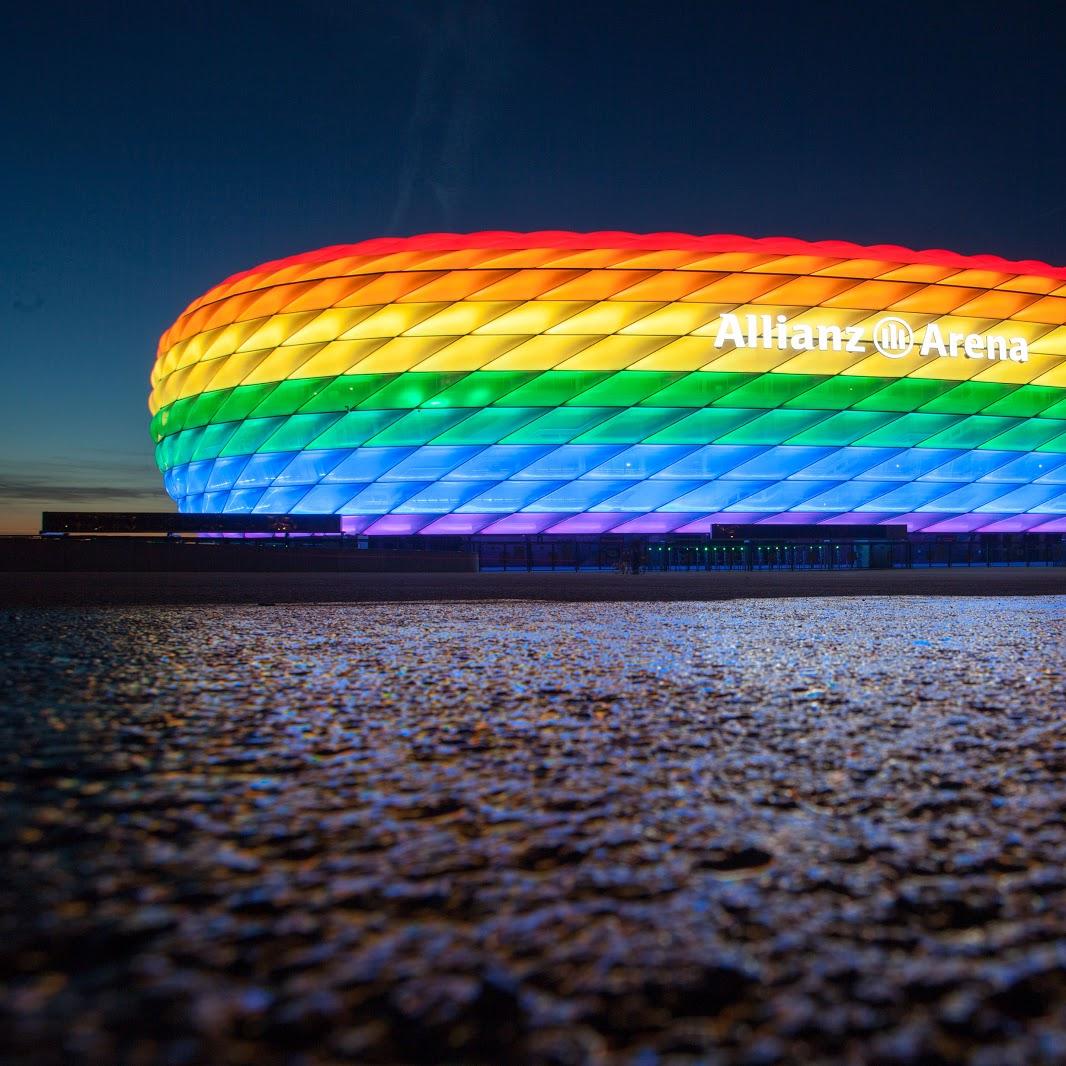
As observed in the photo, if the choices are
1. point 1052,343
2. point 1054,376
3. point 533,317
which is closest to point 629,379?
point 533,317

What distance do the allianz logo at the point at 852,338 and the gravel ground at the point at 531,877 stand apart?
21.5 metres

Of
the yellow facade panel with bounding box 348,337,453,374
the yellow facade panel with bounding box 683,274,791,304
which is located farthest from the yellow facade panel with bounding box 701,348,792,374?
the yellow facade panel with bounding box 348,337,453,374

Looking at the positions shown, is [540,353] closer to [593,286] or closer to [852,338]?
[593,286]

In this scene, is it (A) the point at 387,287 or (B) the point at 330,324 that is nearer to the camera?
(A) the point at 387,287

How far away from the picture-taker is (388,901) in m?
0.73

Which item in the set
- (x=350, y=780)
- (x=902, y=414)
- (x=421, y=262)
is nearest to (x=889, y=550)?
(x=902, y=414)

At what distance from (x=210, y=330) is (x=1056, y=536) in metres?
26.1

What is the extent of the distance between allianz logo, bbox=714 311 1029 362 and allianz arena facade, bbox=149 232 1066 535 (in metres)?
0.06

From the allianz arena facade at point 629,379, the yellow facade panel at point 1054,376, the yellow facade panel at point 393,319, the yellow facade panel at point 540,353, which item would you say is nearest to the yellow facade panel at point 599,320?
the allianz arena facade at point 629,379

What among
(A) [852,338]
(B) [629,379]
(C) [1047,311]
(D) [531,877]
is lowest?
(D) [531,877]

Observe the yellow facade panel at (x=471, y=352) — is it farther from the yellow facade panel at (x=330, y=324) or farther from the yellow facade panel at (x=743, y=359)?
the yellow facade panel at (x=743, y=359)

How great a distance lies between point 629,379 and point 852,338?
5.90 m

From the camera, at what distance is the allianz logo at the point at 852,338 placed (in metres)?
22.3

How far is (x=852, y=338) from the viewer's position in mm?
22672
